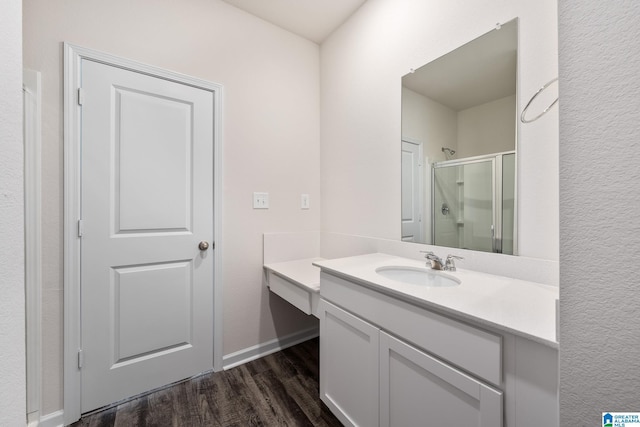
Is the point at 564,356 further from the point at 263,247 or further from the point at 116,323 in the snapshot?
the point at 116,323

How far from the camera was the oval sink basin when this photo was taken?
1.26 m

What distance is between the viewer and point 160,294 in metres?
1.62

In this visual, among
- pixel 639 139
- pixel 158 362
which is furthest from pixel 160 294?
pixel 639 139

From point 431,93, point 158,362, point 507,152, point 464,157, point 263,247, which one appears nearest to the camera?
point 507,152

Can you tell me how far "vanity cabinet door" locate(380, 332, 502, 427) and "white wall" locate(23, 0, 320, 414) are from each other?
4.00 ft

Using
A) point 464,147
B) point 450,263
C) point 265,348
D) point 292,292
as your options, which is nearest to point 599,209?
point 450,263

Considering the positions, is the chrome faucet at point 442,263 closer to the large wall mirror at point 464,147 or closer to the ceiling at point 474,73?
the large wall mirror at point 464,147

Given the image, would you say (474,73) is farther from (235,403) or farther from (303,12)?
(235,403)

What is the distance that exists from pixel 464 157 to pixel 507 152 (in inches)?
8.0

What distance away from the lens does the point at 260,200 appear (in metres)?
2.00

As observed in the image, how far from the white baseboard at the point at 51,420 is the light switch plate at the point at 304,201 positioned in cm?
184

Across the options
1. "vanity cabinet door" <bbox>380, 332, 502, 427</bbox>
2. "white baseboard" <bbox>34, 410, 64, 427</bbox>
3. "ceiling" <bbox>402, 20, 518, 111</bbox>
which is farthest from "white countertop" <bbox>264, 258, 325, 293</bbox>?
"white baseboard" <bbox>34, 410, 64, 427</bbox>

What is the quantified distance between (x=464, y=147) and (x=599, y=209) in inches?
39.3

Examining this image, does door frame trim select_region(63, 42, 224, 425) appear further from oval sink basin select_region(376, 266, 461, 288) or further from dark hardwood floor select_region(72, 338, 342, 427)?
oval sink basin select_region(376, 266, 461, 288)
